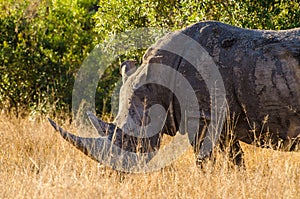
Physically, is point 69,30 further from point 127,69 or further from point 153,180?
point 153,180

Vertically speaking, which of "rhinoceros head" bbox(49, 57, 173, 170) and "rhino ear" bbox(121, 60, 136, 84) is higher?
"rhino ear" bbox(121, 60, 136, 84)

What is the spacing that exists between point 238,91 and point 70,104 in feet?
18.8

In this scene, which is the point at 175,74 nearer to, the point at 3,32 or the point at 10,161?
the point at 10,161

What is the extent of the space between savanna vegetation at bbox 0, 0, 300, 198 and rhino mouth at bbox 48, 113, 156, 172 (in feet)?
0.33

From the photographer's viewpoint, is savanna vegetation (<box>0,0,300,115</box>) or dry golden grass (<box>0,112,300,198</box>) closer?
dry golden grass (<box>0,112,300,198</box>)

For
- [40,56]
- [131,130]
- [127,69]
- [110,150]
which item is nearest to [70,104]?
[40,56]

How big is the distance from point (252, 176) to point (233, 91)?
0.81 meters

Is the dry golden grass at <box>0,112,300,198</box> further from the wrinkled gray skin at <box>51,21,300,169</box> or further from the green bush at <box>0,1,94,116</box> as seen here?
the green bush at <box>0,1,94,116</box>

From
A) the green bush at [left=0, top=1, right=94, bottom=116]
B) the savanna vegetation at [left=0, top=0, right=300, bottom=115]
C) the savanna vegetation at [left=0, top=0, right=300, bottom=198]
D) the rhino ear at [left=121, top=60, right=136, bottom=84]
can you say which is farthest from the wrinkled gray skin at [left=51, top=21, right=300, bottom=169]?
the green bush at [left=0, top=1, right=94, bottom=116]

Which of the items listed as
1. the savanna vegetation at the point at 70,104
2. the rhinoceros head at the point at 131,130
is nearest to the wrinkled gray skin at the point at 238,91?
the rhinoceros head at the point at 131,130

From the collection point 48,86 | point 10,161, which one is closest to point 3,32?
point 48,86

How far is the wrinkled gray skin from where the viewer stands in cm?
592

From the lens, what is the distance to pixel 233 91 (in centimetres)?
607

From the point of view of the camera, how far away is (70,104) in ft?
37.1
